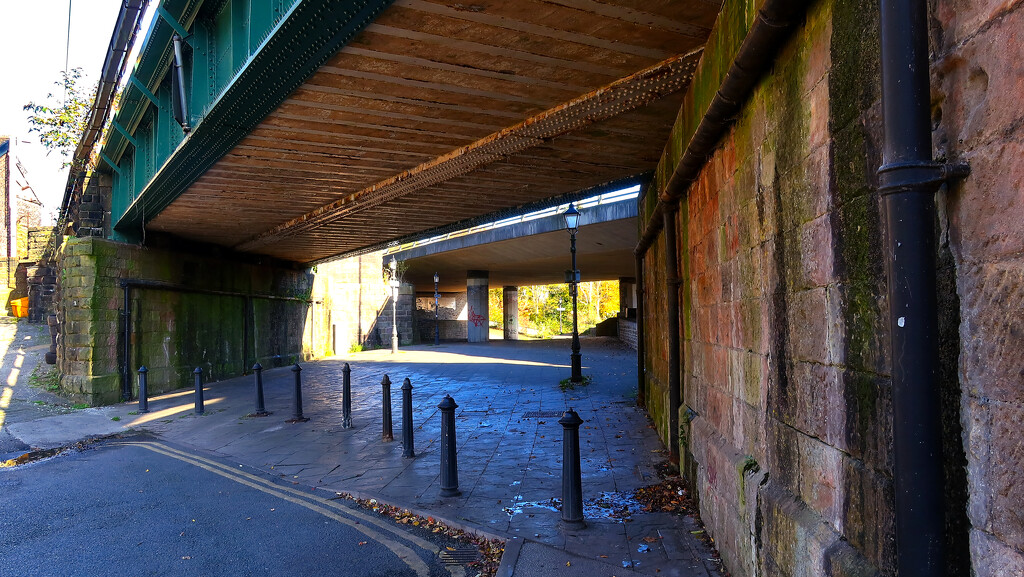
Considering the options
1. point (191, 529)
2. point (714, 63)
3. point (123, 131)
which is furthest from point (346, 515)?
point (123, 131)

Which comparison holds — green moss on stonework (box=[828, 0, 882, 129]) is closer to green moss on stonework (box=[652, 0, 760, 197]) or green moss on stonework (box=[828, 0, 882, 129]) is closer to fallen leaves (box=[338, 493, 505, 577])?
green moss on stonework (box=[652, 0, 760, 197])

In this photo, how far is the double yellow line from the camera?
465cm

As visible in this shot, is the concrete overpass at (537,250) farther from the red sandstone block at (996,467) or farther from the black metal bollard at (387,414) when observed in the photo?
the red sandstone block at (996,467)

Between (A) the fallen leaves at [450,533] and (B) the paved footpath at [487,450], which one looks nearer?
(A) the fallen leaves at [450,533]

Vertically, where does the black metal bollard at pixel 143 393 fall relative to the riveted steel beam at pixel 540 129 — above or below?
below

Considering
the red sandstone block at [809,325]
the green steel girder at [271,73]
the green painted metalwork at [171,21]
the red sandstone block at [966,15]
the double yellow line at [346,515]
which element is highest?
the green painted metalwork at [171,21]

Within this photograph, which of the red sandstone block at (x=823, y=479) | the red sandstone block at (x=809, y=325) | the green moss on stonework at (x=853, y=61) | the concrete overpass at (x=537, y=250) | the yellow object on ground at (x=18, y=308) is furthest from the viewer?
the yellow object on ground at (x=18, y=308)

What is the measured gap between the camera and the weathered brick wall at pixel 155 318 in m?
13.4

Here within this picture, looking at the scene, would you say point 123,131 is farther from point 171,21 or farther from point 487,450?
point 487,450

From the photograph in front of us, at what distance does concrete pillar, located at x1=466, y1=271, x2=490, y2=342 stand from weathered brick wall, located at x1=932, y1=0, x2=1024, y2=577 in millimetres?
35736

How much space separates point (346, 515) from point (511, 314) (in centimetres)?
4056

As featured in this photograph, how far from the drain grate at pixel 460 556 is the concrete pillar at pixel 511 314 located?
38.9 meters

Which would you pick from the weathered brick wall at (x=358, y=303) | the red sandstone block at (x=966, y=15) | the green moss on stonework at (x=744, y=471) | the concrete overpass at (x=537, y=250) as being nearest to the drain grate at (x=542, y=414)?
the green moss on stonework at (x=744, y=471)

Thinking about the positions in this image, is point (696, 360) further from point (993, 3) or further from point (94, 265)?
point (94, 265)
